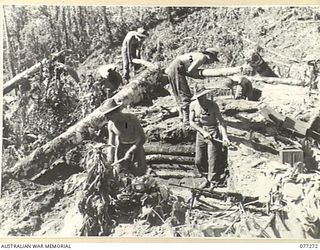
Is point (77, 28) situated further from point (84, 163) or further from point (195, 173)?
point (195, 173)

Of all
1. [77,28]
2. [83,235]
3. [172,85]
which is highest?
[77,28]

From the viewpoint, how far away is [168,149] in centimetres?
445

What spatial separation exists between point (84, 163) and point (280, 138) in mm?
1422

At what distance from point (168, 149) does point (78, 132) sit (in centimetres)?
66

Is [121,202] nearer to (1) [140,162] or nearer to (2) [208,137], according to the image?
(1) [140,162]

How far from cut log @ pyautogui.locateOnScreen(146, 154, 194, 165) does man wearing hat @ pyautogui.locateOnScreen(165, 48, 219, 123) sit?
1.00 feet

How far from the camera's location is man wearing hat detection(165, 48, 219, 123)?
4.49 meters

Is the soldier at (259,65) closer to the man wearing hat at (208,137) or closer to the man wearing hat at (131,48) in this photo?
the man wearing hat at (208,137)

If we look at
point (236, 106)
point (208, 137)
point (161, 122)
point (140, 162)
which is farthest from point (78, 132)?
point (236, 106)

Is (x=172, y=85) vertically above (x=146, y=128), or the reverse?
(x=172, y=85)

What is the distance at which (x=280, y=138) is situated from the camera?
A: 4.45 metres

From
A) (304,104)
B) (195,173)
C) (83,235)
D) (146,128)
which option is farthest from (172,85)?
(83,235)

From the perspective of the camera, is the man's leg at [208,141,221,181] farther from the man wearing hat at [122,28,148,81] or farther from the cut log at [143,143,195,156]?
the man wearing hat at [122,28,148,81]

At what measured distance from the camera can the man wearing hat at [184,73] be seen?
4488mm
